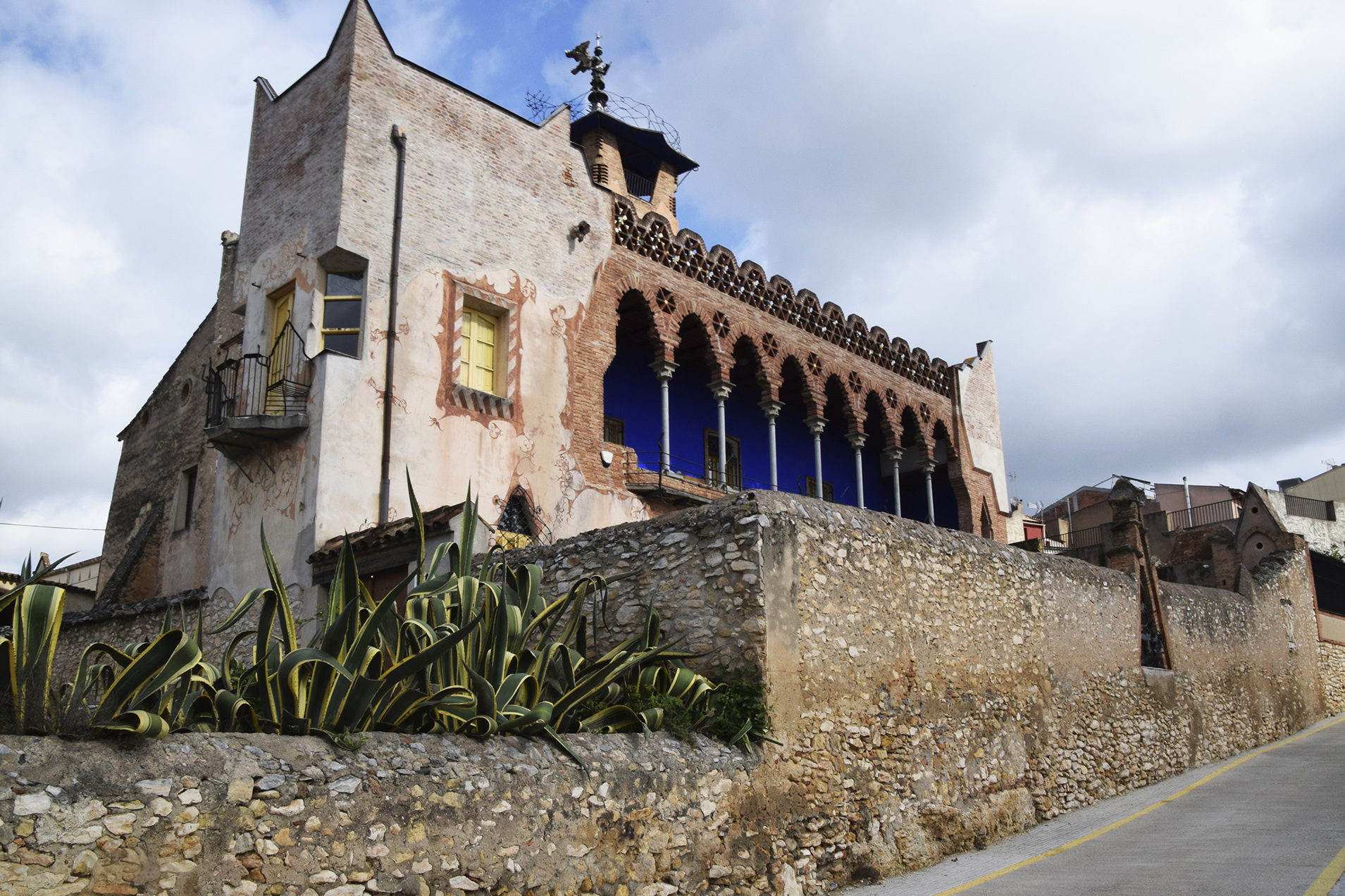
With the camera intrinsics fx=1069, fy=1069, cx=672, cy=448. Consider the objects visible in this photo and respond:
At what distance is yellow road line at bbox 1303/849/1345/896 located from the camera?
7082 mm

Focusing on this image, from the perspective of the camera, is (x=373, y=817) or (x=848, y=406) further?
(x=848, y=406)

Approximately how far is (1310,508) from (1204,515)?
145 inches

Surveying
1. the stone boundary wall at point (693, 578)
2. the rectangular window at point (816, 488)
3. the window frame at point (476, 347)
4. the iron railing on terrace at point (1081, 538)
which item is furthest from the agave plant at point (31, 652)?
the iron railing on terrace at point (1081, 538)

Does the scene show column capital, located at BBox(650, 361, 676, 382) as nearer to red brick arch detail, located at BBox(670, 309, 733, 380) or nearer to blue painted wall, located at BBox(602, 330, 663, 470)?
red brick arch detail, located at BBox(670, 309, 733, 380)

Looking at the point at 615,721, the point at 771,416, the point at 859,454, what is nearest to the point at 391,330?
the point at 771,416

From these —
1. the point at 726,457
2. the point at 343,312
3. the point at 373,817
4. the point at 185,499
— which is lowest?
the point at 373,817

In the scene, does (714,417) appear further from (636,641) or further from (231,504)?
(636,641)

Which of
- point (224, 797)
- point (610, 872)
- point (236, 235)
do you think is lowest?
point (610, 872)

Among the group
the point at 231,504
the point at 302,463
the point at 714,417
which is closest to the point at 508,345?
the point at 302,463

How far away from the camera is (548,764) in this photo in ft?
21.7

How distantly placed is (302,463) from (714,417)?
8988 mm

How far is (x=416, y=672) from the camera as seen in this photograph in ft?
20.8

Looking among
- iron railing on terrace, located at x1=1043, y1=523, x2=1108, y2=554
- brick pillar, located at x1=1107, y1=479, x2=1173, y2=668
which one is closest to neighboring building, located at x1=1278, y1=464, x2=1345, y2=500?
iron railing on terrace, located at x1=1043, y1=523, x2=1108, y2=554

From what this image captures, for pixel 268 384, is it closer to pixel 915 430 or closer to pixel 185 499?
pixel 185 499
